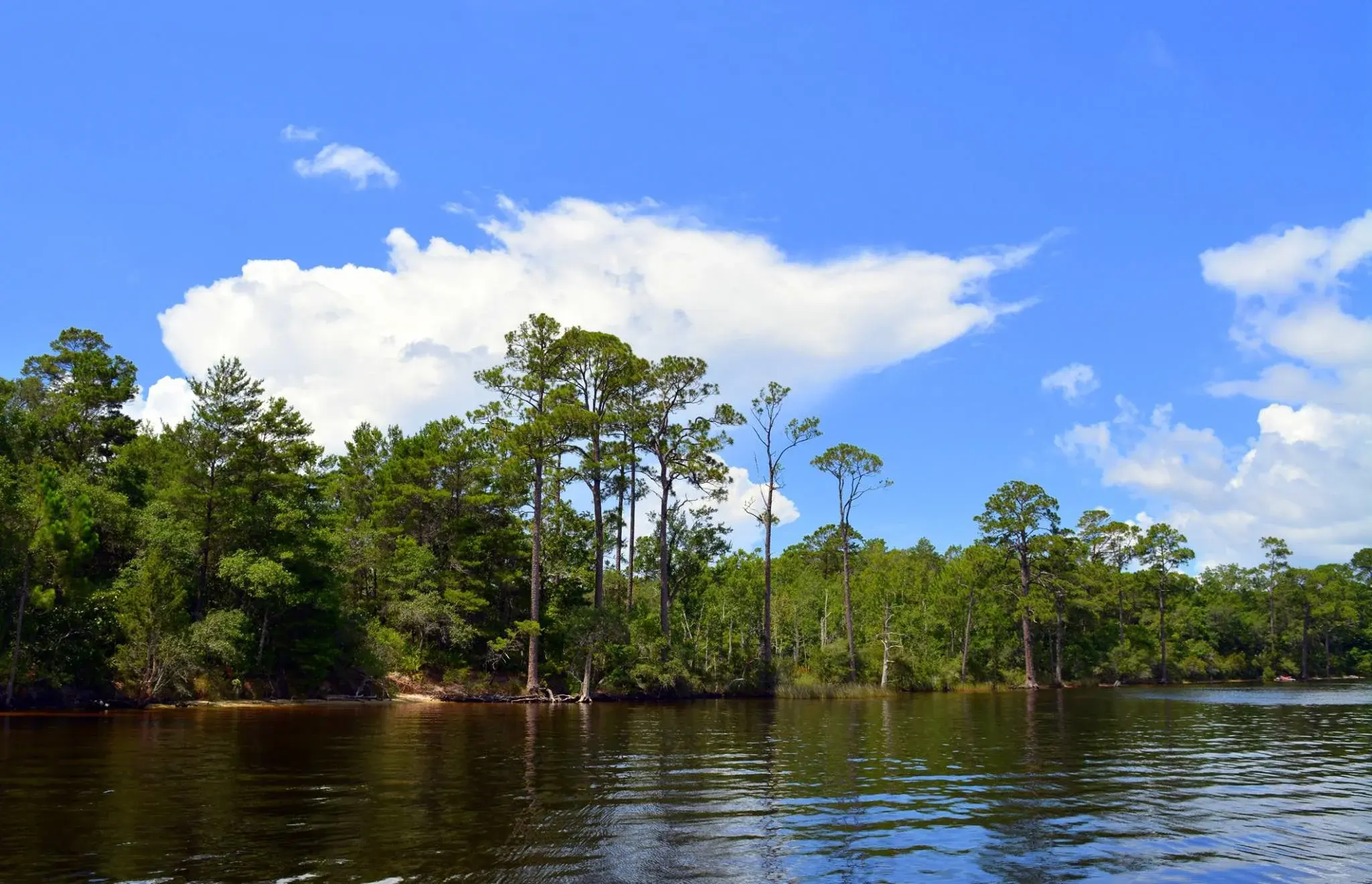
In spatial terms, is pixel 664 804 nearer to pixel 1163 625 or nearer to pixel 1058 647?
pixel 1058 647

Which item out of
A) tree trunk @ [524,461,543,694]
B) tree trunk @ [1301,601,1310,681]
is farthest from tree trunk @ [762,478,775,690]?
tree trunk @ [1301,601,1310,681]

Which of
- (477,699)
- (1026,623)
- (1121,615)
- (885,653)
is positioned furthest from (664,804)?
(1121,615)

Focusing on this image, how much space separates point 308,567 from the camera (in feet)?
150

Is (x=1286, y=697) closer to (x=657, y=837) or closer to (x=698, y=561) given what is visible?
(x=698, y=561)

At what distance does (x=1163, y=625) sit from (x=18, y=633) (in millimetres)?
96571

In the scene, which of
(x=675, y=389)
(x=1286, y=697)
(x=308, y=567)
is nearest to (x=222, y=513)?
(x=308, y=567)

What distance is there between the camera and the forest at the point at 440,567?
35906mm

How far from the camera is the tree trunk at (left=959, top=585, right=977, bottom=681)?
237 feet

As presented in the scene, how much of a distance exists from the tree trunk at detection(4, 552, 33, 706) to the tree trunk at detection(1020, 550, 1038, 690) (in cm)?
6882

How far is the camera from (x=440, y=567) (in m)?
54.9

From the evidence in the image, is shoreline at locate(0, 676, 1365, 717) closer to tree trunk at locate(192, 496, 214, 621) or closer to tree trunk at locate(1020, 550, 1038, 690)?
tree trunk at locate(1020, 550, 1038, 690)

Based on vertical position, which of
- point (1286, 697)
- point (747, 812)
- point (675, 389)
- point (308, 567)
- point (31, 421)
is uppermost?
point (675, 389)

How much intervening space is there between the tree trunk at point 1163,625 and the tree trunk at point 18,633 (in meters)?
94.2

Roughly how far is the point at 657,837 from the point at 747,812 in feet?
8.35
